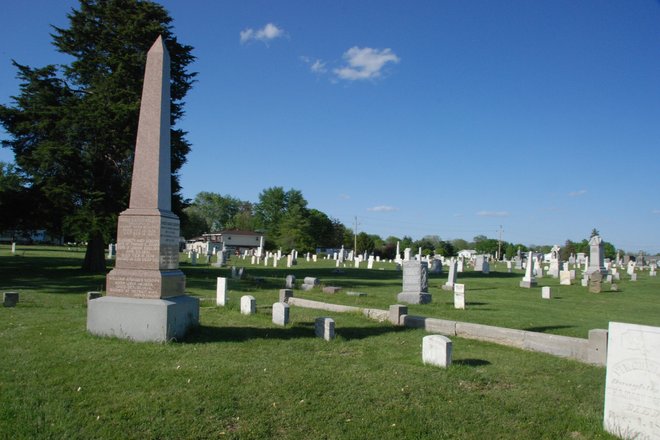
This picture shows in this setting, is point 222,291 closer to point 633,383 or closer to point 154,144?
point 154,144

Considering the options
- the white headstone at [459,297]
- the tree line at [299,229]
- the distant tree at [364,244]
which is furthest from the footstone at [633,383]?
the distant tree at [364,244]

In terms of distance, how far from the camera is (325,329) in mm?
8500

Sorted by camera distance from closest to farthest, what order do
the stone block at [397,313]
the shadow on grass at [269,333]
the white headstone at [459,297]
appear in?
1. the shadow on grass at [269,333]
2. the stone block at [397,313]
3. the white headstone at [459,297]

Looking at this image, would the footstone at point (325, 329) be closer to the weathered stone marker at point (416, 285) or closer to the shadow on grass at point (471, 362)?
the shadow on grass at point (471, 362)

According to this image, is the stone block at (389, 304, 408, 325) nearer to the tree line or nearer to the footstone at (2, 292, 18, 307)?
the footstone at (2, 292, 18, 307)

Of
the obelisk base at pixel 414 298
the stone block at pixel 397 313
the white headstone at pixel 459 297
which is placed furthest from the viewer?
the obelisk base at pixel 414 298

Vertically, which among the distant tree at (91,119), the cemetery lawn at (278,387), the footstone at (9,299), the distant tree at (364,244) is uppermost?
the distant tree at (91,119)

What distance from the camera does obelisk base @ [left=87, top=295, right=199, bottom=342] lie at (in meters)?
7.52

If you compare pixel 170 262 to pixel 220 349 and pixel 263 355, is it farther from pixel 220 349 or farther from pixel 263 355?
pixel 263 355

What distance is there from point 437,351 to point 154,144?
5747 millimetres

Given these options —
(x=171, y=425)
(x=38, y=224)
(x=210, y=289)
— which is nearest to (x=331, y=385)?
(x=171, y=425)

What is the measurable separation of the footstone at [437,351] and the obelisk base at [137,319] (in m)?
3.88

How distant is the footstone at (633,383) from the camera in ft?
14.5

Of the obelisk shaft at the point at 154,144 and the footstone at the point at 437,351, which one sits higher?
the obelisk shaft at the point at 154,144
